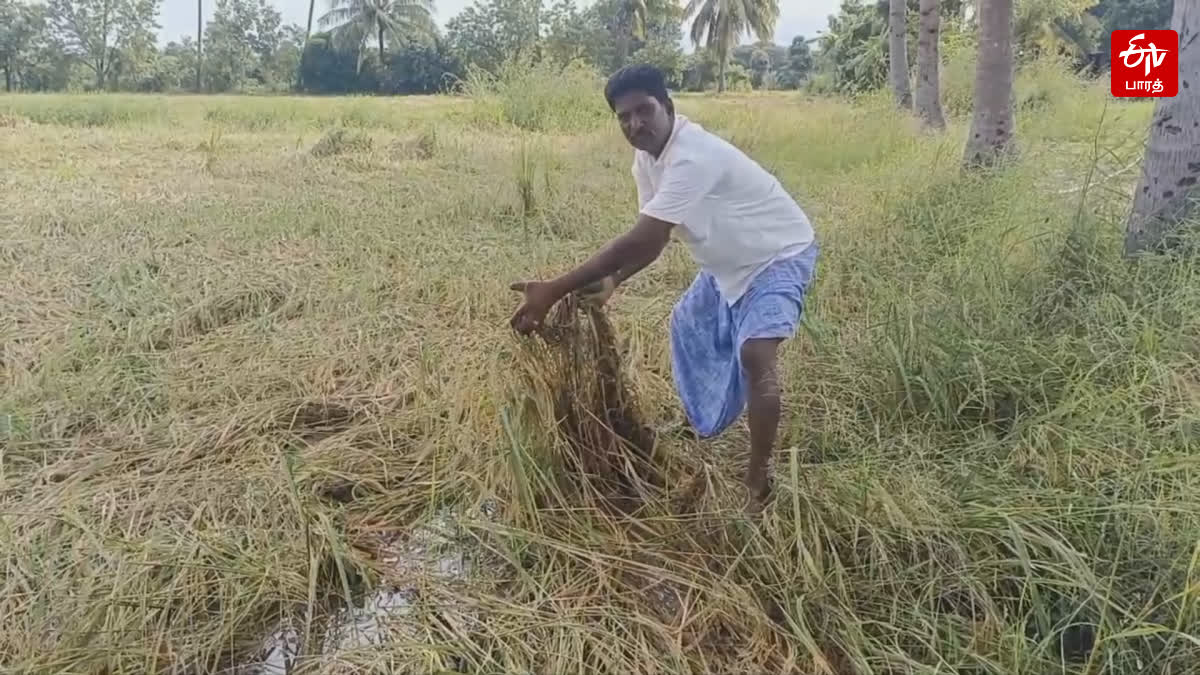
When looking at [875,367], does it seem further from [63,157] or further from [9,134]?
[9,134]

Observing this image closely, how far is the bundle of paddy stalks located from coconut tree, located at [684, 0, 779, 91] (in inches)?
1065

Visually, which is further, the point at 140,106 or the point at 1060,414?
the point at 140,106

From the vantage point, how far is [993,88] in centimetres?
495

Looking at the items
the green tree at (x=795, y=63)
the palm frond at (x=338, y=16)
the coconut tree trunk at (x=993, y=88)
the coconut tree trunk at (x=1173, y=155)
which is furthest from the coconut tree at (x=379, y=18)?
the coconut tree trunk at (x=1173, y=155)

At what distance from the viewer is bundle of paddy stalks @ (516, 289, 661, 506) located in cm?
186

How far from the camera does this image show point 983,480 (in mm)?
1816

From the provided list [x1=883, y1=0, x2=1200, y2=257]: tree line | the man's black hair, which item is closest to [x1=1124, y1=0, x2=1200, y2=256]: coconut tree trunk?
[x1=883, y1=0, x2=1200, y2=257]: tree line

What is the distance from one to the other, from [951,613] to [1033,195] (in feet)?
9.39

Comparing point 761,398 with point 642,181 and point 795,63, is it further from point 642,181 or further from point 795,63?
point 795,63

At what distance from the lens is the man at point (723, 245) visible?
167 cm

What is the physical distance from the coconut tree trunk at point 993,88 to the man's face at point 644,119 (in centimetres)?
378

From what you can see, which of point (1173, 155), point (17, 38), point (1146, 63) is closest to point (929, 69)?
point (1146, 63)

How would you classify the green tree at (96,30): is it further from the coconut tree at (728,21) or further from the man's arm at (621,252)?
the man's arm at (621,252)

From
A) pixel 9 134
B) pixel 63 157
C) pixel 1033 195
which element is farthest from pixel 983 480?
pixel 9 134
